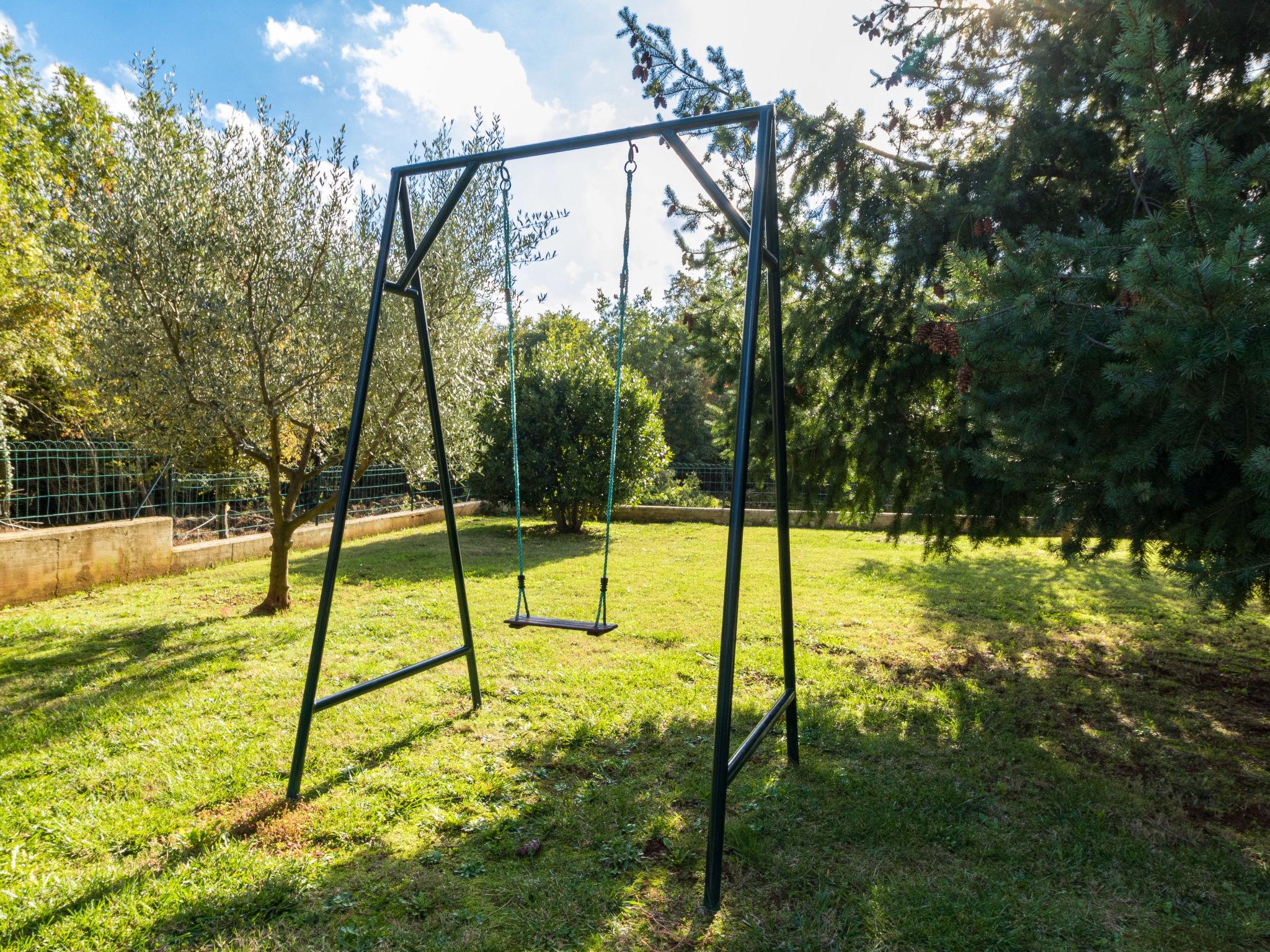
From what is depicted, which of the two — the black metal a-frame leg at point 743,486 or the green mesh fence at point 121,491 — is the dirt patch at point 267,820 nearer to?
the black metal a-frame leg at point 743,486

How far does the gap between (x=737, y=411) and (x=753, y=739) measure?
136 centimetres

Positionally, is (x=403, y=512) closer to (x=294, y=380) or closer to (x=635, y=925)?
(x=294, y=380)

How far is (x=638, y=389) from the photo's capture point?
12.5 meters

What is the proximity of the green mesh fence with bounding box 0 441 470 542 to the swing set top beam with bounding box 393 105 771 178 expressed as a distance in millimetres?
5754

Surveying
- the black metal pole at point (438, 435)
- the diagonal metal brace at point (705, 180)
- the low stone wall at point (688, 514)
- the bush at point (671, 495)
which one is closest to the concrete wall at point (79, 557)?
the black metal pole at point (438, 435)

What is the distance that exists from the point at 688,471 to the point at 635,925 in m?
14.4

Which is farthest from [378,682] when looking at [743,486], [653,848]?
[743,486]

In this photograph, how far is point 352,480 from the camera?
10.6 ft

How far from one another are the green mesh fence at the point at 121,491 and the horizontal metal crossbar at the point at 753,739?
21.1 feet

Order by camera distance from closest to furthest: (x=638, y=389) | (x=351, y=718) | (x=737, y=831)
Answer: (x=737, y=831)
(x=351, y=718)
(x=638, y=389)

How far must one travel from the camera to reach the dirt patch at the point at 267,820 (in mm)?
2785

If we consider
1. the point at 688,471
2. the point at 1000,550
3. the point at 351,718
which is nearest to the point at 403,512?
the point at 688,471

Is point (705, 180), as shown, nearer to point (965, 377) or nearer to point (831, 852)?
point (965, 377)

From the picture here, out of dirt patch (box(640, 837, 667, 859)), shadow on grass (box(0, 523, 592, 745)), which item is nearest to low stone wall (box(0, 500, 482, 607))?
shadow on grass (box(0, 523, 592, 745))
